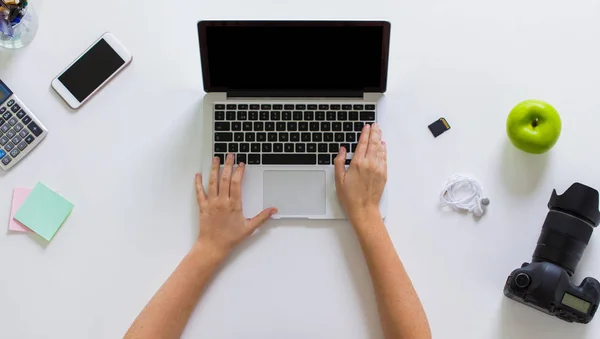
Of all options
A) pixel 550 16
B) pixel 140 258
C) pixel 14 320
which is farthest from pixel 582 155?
pixel 14 320

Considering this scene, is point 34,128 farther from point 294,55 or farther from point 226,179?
point 294,55

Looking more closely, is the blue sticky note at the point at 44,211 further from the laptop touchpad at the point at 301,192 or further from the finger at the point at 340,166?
the finger at the point at 340,166

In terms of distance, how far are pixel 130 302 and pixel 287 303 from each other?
11.5 inches

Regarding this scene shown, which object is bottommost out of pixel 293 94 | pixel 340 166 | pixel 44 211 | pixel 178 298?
pixel 178 298

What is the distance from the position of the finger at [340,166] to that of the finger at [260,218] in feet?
0.43

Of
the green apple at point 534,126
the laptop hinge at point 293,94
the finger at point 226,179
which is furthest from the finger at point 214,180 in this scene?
the green apple at point 534,126

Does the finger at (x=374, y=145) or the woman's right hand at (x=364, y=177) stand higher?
the finger at (x=374, y=145)

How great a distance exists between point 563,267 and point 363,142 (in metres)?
0.41

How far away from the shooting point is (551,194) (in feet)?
3.10

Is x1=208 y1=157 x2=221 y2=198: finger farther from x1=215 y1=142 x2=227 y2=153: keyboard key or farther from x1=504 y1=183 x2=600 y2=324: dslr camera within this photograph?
x1=504 y1=183 x2=600 y2=324: dslr camera

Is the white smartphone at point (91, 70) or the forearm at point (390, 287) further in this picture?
the white smartphone at point (91, 70)

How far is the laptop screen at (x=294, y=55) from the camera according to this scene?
35.3 inches

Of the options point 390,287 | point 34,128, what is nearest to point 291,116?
point 390,287

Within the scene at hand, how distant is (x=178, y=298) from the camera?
900mm
